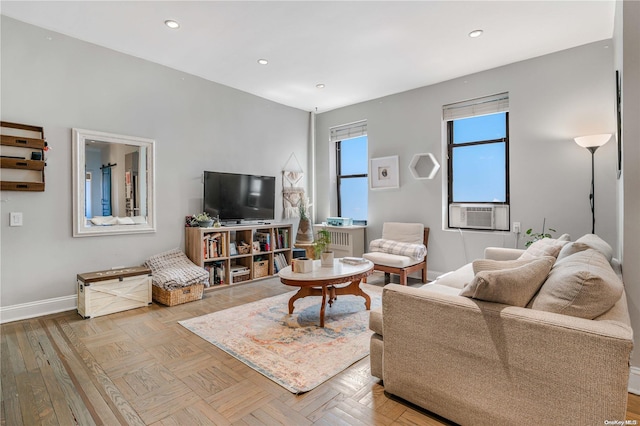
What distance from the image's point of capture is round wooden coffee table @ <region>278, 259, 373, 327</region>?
2748 mm

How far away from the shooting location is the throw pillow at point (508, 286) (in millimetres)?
1421

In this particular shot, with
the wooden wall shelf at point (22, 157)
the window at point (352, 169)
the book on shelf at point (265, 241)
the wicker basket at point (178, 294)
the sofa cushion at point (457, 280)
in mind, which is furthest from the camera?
the window at point (352, 169)

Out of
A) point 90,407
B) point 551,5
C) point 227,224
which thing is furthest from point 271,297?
point 551,5

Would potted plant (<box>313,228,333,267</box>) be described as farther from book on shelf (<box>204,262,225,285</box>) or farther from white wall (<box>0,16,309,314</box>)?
white wall (<box>0,16,309,314</box>)

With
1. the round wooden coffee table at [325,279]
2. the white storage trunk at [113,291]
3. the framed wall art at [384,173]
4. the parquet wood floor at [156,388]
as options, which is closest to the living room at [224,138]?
the framed wall art at [384,173]

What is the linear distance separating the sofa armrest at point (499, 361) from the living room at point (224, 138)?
1.07 metres

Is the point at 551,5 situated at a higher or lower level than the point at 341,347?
higher

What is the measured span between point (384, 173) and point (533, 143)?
6.38 ft

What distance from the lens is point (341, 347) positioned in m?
2.39

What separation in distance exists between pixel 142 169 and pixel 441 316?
11.9ft

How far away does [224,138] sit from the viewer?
4539 mm

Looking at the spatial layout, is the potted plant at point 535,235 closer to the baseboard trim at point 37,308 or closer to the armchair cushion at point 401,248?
the armchair cushion at point 401,248

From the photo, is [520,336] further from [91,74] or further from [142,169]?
[91,74]

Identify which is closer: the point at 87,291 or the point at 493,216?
the point at 87,291
